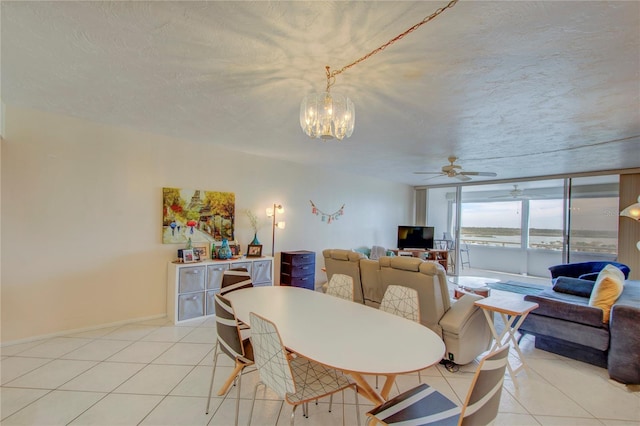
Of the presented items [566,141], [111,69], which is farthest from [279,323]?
[566,141]

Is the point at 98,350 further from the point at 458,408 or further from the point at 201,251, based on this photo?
A: the point at 458,408

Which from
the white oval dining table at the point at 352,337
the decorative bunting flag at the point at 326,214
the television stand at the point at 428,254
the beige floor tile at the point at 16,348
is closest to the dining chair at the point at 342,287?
the white oval dining table at the point at 352,337

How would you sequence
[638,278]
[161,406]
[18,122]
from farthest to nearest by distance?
[638,278], [18,122], [161,406]

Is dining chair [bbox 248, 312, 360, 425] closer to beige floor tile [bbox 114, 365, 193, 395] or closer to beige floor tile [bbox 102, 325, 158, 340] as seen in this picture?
beige floor tile [bbox 114, 365, 193, 395]

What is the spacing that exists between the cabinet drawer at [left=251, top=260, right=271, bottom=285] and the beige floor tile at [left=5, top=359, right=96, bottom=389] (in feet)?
6.95

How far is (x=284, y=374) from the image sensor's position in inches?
59.1

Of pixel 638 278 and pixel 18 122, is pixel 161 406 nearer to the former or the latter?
pixel 18 122

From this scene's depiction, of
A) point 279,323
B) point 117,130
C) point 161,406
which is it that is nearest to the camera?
point 279,323

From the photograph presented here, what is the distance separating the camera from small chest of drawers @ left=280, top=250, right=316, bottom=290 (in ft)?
16.3

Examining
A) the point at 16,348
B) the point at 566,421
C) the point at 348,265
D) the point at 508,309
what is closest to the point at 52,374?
the point at 16,348

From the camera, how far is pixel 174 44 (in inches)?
71.1

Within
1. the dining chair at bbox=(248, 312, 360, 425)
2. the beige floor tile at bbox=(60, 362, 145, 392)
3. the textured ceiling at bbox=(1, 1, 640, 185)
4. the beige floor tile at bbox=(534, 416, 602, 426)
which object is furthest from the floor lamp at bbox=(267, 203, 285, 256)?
the beige floor tile at bbox=(534, 416, 602, 426)

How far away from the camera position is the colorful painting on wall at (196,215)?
12.9 feet

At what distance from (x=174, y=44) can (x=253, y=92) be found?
747mm
